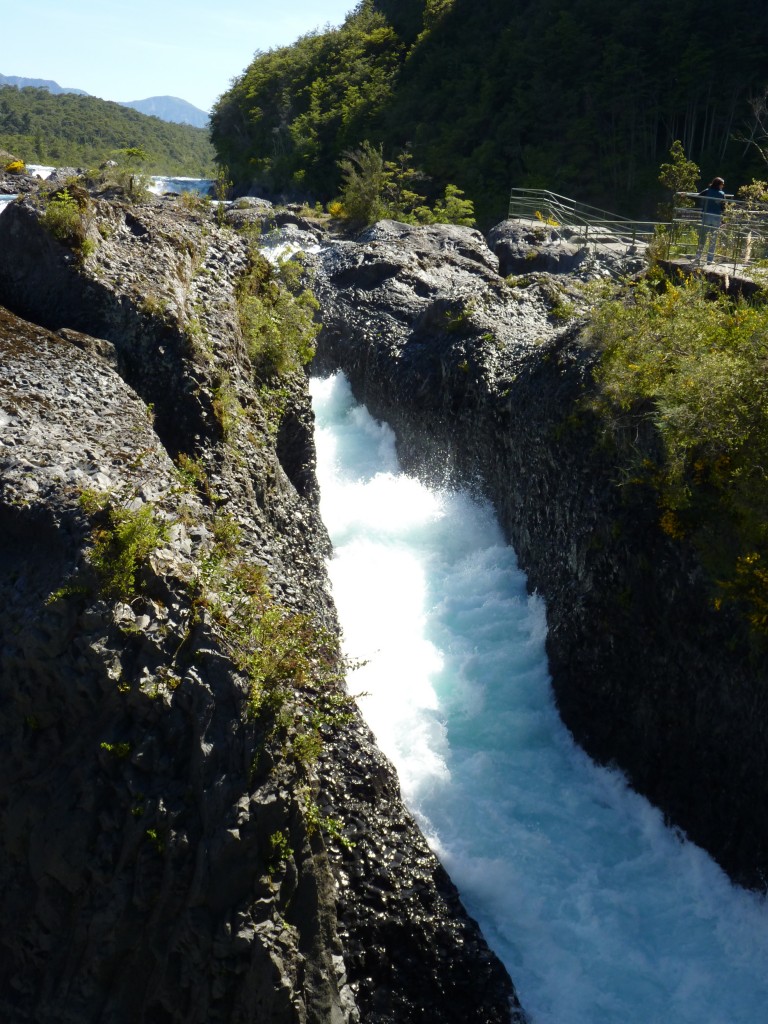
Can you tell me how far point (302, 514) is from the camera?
10453 millimetres

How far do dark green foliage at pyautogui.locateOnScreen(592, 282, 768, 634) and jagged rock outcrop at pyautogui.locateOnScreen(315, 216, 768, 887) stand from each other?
370 mm

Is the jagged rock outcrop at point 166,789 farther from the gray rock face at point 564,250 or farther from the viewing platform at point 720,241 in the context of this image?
the gray rock face at point 564,250

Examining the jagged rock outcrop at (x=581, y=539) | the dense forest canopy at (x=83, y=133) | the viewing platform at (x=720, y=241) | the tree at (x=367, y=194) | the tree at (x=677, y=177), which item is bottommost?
the jagged rock outcrop at (x=581, y=539)

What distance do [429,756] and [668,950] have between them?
2.92 m

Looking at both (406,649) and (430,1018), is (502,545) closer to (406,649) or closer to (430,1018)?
(406,649)

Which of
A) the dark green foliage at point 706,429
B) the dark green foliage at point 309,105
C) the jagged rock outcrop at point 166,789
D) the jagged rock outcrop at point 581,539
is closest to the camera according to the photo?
the jagged rock outcrop at point 166,789

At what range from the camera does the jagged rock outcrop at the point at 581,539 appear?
7.93 meters

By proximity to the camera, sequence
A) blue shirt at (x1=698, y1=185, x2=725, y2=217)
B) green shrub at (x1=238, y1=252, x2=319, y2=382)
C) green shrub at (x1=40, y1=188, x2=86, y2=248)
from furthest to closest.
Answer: blue shirt at (x1=698, y1=185, x2=725, y2=217)
green shrub at (x1=238, y1=252, x2=319, y2=382)
green shrub at (x1=40, y1=188, x2=86, y2=248)

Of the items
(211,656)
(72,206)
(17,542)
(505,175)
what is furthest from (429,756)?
(505,175)

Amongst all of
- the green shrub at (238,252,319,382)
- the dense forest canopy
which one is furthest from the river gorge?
the dense forest canopy

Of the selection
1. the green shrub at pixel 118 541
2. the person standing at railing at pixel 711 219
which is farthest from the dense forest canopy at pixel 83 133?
the green shrub at pixel 118 541

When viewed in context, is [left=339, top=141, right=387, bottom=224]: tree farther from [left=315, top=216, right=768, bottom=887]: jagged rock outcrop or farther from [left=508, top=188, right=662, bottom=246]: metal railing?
[left=315, top=216, right=768, bottom=887]: jagged rock outcrop

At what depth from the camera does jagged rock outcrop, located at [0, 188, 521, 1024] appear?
5.51m

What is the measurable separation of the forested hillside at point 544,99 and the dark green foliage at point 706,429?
24827mm
